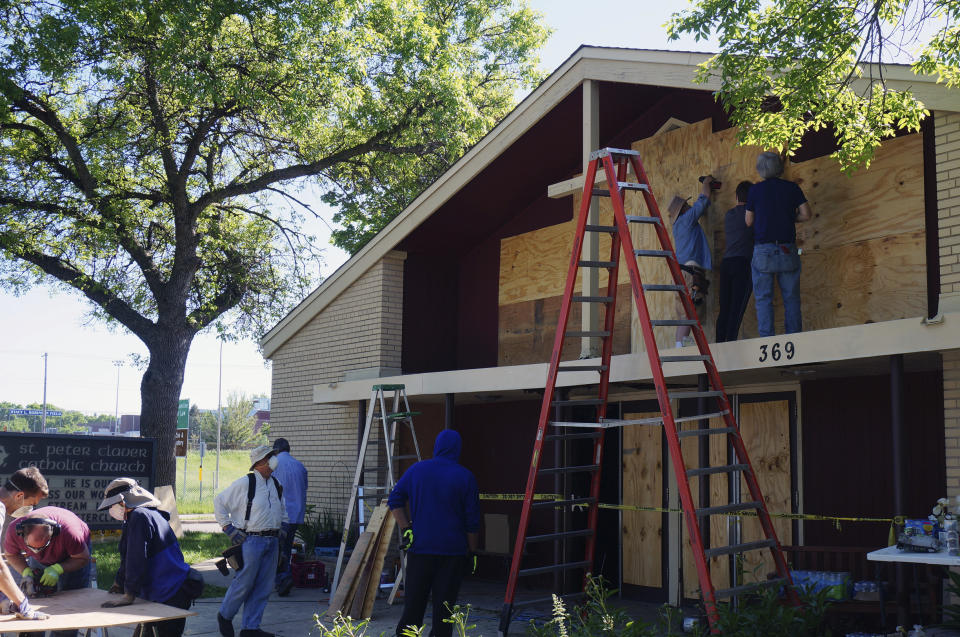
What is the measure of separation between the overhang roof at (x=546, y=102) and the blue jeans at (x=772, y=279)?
168 cm

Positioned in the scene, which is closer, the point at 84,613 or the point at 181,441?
the point at 84,613

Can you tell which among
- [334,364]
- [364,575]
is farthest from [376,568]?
[334,364]

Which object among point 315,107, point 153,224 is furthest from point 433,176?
point 153,224

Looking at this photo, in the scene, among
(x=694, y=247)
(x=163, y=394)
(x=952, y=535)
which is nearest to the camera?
(x=952, y=535)

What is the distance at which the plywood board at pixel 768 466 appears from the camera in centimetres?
974

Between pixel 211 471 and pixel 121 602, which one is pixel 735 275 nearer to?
pixel 121 602

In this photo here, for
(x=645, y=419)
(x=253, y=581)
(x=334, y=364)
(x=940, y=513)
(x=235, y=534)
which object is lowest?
(x=253, y=581)

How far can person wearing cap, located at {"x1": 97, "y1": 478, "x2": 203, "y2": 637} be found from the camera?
6520mm

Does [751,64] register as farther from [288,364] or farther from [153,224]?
[153,224]

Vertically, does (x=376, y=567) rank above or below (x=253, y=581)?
below

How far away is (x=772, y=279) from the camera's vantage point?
885cm

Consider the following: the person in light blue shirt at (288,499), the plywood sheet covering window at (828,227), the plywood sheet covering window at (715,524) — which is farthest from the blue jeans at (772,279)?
the person in light blue shirt at (288,499)

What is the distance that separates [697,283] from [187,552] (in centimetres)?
997

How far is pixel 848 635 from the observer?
24.3 feet
